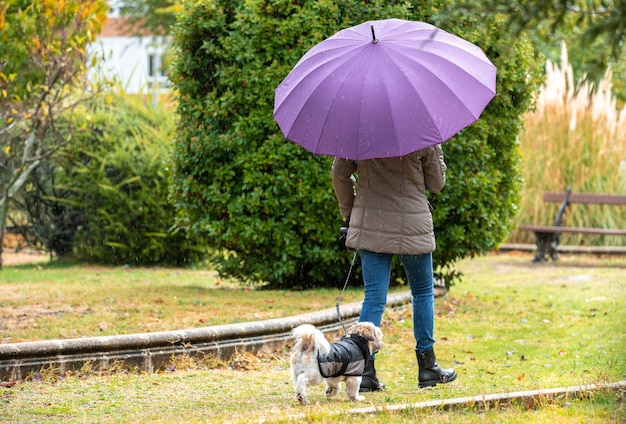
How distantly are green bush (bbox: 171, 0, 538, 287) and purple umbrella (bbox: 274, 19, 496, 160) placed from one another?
3.57 meters

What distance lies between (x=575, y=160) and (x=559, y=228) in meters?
2.37

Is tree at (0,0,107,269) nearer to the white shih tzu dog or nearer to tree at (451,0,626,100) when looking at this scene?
the white shih tzu dog

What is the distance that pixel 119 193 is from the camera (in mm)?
13539

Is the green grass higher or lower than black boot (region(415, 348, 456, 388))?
lower

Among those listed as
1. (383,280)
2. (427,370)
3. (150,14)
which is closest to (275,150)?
(383,280)

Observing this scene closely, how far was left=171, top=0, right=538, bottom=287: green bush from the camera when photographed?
9469mm

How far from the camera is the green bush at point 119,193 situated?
13.5 meters

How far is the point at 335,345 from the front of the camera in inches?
209

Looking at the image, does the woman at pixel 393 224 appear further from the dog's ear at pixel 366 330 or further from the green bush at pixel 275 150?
the green bush at pixel 275 150

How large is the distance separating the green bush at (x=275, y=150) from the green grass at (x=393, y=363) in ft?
2.06

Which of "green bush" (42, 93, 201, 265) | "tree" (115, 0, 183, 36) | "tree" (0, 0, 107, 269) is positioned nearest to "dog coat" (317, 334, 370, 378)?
"tree" (0, 0, 107, 269)

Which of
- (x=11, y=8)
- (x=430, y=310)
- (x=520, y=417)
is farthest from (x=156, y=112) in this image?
(x=520, y=417)

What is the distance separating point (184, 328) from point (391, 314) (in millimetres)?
2318

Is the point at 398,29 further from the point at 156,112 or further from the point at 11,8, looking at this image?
the point at 156,112
